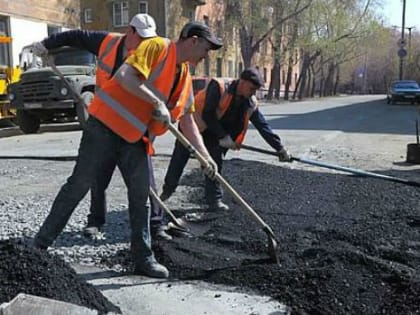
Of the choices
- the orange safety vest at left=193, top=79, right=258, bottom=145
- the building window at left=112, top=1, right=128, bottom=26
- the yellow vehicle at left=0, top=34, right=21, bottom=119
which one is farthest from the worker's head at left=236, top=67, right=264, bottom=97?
the building window at left=112, top=1, right=128, bottom=26

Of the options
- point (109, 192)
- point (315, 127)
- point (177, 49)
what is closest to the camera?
point (177, 49)

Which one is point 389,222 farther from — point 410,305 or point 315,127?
point 315,127

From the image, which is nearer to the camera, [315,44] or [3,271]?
[3,271]

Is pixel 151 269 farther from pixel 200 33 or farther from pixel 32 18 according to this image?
pixel 32 18

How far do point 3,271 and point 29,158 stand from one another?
6.94 meters

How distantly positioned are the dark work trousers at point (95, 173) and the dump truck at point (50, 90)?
9890 millimetres

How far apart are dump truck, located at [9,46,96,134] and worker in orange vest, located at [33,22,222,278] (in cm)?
988

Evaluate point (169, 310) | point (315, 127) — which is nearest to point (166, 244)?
point (169, 310)

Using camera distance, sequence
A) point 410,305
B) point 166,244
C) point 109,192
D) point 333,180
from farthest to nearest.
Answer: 1. point 333,180
2. point 109,192
3. point 166,244
4. point 410,305

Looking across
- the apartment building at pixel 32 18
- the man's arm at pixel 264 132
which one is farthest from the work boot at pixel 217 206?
the apartment building at pixel 32 18

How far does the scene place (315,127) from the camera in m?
17.6

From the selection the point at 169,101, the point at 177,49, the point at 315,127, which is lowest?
the point at 315,127

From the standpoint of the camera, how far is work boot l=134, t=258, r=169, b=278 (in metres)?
4.14

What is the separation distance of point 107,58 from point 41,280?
174cm
